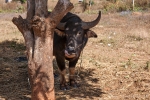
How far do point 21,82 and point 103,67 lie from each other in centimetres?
215

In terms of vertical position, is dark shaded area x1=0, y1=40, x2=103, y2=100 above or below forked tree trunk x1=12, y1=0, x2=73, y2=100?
below

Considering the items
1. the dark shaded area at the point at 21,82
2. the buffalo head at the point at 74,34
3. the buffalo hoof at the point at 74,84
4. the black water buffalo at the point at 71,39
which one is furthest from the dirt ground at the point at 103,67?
the buffalo head at the point at 74,34

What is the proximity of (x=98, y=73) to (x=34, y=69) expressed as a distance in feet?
8.72

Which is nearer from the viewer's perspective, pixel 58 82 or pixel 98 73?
pixel 58 82

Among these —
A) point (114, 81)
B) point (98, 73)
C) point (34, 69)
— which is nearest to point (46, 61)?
point (34, 69)

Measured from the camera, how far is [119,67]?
22.9 ft

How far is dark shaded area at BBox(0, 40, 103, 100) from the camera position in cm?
512

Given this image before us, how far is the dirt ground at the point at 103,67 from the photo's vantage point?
205 inches

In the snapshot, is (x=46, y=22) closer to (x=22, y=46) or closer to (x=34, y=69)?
(x=34, y=69)

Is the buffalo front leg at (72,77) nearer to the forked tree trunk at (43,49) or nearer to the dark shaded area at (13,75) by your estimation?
the dark shaded area at (13,75)

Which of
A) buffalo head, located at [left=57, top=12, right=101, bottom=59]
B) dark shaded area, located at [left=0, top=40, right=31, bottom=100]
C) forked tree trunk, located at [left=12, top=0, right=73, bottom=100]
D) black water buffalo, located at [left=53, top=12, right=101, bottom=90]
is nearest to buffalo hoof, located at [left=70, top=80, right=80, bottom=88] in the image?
black water buffalo, located at [left=53, top=12, right=101, bottom=90]

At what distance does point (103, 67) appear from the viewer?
7039 millimetres

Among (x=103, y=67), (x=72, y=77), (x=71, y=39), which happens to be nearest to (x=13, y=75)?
(x=72, y=77)

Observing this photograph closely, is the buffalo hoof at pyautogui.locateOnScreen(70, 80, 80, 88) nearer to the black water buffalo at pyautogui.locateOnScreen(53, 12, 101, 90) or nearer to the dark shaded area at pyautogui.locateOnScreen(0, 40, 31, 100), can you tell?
the black water buffalo at pyautogui.locateOnScreen(53, 12, 101, 90)
